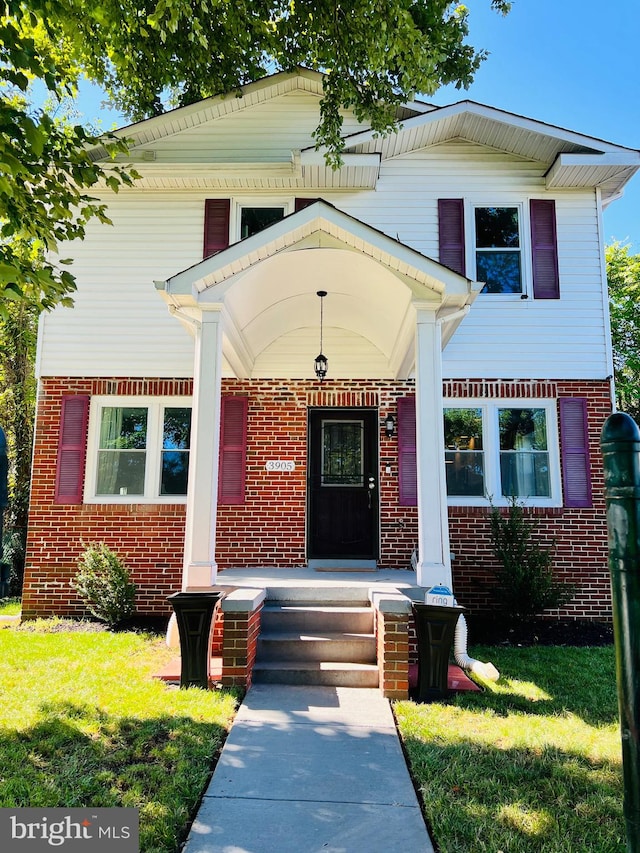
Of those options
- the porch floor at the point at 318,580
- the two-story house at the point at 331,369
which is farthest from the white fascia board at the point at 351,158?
the porch floor at the point at 318,580

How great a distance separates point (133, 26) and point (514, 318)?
5890mm

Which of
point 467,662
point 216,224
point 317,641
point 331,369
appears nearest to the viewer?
point 317,641

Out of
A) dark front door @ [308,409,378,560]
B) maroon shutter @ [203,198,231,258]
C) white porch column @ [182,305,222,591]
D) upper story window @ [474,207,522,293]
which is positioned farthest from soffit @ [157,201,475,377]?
upper story window @ [474,207,522,293]

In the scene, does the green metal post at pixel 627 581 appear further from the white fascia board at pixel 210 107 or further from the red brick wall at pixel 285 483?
the white fascia board at pixel 210 107

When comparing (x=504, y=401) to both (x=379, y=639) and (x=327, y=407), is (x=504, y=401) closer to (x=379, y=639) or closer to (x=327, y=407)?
(x=327, y=407)

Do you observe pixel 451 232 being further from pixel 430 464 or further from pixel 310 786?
pixel 310 786

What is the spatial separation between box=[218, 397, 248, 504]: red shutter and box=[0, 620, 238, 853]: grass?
102 inches

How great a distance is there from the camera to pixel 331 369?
7801 millimetres

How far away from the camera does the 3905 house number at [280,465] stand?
304 inches

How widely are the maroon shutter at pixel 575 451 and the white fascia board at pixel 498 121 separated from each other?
352 cm

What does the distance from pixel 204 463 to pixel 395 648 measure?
2.31m

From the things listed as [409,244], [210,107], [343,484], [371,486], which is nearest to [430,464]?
[371,486]

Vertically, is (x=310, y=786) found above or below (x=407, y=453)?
below

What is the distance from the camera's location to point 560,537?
289 inches
